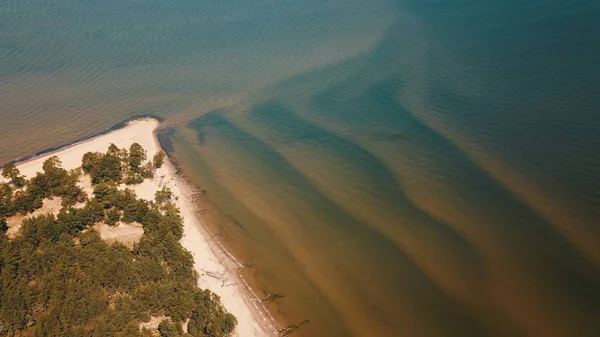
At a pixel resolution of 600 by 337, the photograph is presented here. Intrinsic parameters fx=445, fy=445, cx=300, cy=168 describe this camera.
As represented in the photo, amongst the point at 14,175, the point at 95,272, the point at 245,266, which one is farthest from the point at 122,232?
the point at 14,175

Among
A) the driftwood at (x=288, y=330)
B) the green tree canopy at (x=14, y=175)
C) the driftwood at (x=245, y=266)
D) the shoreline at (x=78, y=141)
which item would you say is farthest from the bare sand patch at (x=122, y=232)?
the shoreline at (x=78, y=141)

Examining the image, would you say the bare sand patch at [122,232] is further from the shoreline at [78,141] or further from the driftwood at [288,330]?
the shoreline at [78,141]

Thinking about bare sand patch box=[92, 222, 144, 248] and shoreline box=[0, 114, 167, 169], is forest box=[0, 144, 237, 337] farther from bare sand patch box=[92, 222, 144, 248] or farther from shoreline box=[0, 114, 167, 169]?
shoreline box=[0, 114, 167, 169]

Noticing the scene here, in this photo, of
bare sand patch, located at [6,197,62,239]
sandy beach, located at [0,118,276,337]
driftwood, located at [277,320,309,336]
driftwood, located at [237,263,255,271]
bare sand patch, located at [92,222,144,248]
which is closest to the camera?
driftwood, located at [277,320,309,336]

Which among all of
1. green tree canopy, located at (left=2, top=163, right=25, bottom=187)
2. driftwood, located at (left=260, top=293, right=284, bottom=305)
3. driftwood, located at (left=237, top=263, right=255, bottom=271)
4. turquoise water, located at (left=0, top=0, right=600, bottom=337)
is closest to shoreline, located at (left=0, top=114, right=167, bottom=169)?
turquoise water, located at (left=0, top=0, right=600, bottom=337)

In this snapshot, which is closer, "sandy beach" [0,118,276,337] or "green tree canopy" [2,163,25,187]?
"sandy beach" [0,118,276,337]

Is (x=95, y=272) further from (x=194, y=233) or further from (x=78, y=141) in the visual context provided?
(x=78, y=141)

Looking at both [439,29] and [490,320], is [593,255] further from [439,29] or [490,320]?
[439,29]
